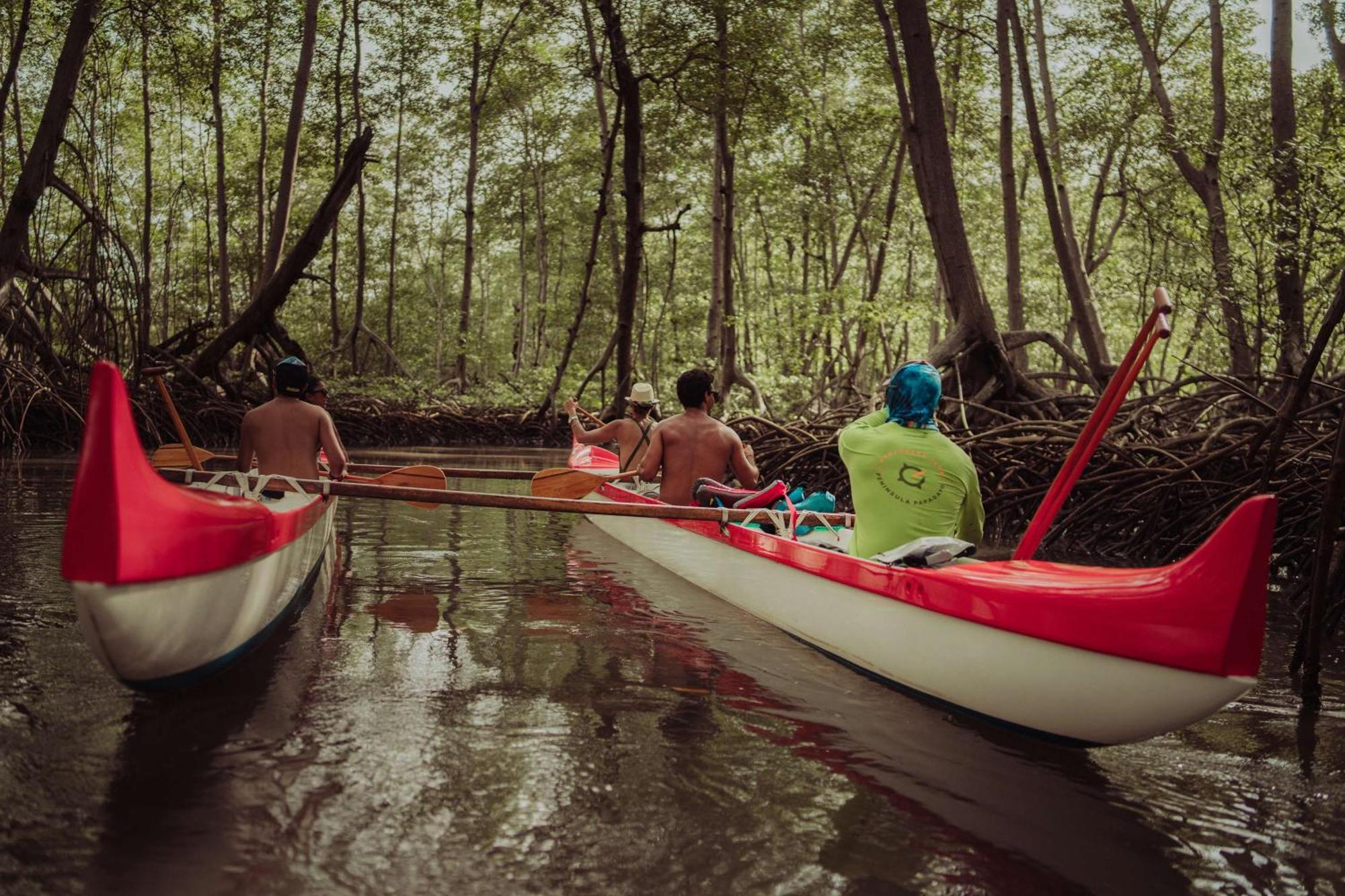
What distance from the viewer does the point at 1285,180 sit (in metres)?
9.23

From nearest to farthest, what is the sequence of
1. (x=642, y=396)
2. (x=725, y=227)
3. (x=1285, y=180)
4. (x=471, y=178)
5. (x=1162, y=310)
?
(x=1162, y=310), (x=642, y=396), (x=1285, y=180), (x=725, y=227), (x=471, y=178)

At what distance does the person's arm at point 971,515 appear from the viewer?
3992mm

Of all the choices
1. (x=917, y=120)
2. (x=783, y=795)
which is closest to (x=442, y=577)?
(x=783, y=795)

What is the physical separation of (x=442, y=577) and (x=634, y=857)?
3836 mm

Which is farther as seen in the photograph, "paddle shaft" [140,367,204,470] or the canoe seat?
the canoe seat

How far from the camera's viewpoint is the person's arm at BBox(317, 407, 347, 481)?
5367 mm

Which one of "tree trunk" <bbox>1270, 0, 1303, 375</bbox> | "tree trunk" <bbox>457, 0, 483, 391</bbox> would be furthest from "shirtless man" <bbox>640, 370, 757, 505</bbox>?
"tree trunk" <bbox>457, 0, 483, 391</bbox>

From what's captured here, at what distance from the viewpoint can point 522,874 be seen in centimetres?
224

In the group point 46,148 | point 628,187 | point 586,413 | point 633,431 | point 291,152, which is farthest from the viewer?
point 291,152

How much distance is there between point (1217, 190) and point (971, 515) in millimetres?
8336

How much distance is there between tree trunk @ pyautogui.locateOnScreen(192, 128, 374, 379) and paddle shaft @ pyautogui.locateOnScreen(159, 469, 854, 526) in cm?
816

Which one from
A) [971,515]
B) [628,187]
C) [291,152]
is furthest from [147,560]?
[291,152]

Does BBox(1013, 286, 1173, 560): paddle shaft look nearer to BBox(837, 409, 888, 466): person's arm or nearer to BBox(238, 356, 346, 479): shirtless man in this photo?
BBox(837, 409, 888, 466): person's arm

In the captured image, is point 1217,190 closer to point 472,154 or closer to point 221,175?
point 472,154
